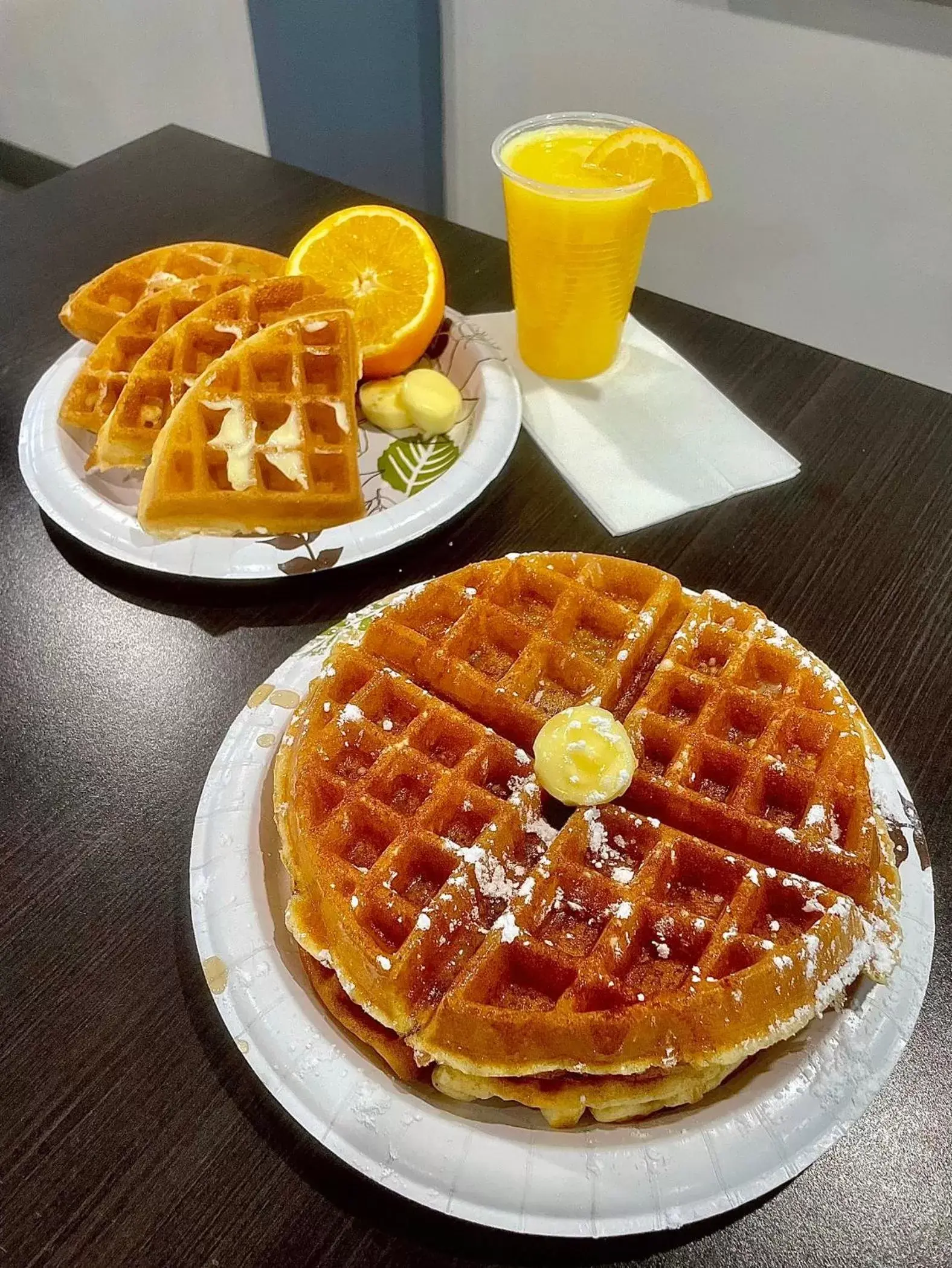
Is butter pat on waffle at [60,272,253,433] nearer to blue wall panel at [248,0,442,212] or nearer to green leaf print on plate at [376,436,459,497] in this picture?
green leaf print on plate at [376,436,459,497]

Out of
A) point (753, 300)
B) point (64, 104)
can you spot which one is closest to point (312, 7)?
point (753, 300)

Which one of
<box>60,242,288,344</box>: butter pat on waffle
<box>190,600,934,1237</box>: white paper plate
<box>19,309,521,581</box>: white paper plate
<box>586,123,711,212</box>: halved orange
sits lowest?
→ <box>190,600,934,1237</box>: white paper plate

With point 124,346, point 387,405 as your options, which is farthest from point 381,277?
point 124,346

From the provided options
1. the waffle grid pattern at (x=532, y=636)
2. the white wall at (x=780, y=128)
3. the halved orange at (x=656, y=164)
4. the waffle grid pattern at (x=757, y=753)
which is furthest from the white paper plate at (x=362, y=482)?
the white wall at (x=780, y=128)

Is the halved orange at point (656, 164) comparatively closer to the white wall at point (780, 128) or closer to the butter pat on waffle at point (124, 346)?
the butter pat on waffle at point (124, 346)

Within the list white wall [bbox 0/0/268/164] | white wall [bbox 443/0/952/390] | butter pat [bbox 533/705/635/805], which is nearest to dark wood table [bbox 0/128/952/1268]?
butter pat [bbox 533/705/635/805]

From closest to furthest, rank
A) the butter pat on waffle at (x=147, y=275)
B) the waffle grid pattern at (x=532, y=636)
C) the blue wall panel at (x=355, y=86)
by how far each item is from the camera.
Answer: the waffle grid pattern at (x=532, y=636), the butter pat on waffle at (x=147, y=275), the blue wall panel at (x=355, y=86)

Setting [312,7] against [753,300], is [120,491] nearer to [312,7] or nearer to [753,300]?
[312,7]
